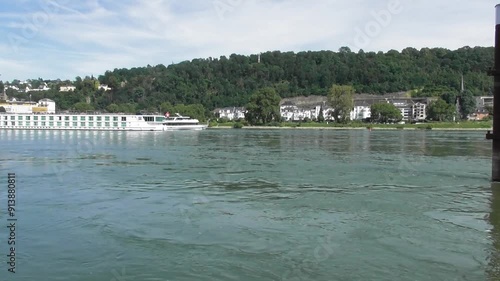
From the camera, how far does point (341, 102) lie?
156 metres

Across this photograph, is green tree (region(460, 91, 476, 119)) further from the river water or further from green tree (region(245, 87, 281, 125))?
the river water

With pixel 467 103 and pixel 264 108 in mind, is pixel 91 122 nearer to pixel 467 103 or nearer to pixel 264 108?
pixel 264 108

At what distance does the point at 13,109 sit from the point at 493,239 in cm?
17717

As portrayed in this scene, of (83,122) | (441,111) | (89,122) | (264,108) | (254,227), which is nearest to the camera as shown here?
(254,227)

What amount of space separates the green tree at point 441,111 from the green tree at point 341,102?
108 ft

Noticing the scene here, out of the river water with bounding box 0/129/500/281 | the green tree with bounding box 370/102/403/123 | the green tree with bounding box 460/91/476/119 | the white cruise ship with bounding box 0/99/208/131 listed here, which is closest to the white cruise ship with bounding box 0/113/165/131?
the white cruise ship with bounding box 0/99/208/131

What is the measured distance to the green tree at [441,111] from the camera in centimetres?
16825

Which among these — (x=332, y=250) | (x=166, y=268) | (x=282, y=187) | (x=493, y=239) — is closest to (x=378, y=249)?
(x=332, y=250)

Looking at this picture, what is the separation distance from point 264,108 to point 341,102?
2416 centimetres

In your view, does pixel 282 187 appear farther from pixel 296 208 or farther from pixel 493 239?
pixel 493 239

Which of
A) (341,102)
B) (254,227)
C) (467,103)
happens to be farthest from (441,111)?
(254,227)

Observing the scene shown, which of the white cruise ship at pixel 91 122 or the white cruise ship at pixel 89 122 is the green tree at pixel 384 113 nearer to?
the white cruise ship at pixel 91 122

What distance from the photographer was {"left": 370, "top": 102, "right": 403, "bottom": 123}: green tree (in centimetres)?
17012

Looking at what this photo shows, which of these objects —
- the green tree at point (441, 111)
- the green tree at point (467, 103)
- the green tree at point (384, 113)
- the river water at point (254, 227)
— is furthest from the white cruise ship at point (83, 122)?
the green tree at point (467, 103)
